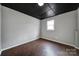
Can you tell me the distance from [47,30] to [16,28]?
4.36 feet

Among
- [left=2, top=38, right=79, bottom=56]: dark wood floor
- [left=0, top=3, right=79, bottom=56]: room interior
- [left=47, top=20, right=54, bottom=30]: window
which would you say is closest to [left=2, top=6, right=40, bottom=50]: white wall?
[left=0, top=3, right=79, bottom=56]: room interior

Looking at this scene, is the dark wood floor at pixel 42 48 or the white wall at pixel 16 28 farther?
the white wall at pixel 16 28

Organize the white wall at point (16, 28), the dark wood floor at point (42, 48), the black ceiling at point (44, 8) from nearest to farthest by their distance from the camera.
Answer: the black ceiling at point (44, 8) < the dark wood floor at point (42, 48) < the white wall at point (16, 28)

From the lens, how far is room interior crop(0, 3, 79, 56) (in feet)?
5.85

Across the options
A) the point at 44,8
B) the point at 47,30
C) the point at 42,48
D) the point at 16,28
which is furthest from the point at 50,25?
the point at 16,28

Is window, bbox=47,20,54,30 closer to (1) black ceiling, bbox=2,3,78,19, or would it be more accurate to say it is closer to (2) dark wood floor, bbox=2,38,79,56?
(1) black ceiling, bbox=2,3,78,19

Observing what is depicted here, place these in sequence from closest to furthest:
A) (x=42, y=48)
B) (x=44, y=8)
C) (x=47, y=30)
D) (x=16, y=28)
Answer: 1. (x=44, y=8)
2. (x=47, y=30)
3. (x=42, y=48)
4. (x=16, y=28)

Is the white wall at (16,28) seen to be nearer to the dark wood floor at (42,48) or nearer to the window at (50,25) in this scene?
the dark wood floor at (42,48)

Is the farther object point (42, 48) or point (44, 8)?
point (42, 48)

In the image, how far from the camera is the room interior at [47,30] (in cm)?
178

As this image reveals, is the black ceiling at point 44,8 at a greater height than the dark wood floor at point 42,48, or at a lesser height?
greater

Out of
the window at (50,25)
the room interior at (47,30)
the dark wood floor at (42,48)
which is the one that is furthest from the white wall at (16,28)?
the window at (50,25)

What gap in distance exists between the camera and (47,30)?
1.93 meters

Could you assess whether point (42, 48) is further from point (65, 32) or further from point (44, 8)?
point (44, 8)
